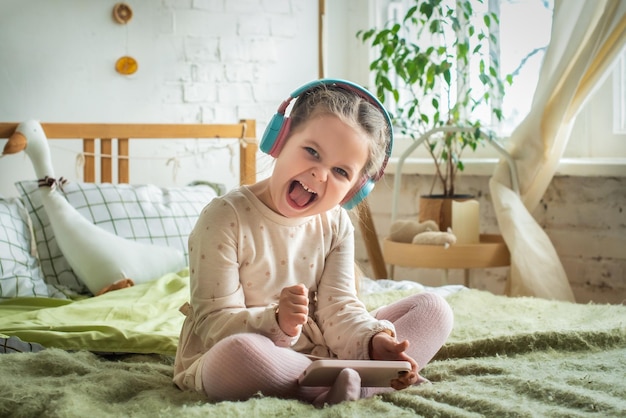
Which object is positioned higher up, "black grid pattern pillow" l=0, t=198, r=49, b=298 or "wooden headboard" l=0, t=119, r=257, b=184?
"wooden headboard" l=0, t=119, r=257, b=184

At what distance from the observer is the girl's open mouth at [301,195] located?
1.26 m

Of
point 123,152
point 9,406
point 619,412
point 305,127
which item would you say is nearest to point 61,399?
point 9,406

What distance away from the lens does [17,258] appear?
84.0 inches

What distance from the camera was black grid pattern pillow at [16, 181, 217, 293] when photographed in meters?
2.24

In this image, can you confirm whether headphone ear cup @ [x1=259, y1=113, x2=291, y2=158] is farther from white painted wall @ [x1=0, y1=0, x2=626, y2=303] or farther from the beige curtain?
white painted wall @ [x1=0, y1=0, x2=626, y2=303]

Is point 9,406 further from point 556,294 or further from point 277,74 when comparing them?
point 277,74

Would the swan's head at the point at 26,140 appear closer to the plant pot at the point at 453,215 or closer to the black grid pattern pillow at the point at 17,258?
the black grid pattern pillow at the point at 17,258

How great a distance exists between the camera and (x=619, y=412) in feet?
3.45

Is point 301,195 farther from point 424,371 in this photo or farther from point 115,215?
point 115,215

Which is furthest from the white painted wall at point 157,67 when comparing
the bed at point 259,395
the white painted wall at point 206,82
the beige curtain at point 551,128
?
the beige curtain at point 551,128

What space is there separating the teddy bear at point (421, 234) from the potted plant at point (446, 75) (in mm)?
123

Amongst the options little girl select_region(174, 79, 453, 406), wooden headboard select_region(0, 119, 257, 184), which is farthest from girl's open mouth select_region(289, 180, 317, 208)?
wooden headboard select_region(0, 119, 257, 184)

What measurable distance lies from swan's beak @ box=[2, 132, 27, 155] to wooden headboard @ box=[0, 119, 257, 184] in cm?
9

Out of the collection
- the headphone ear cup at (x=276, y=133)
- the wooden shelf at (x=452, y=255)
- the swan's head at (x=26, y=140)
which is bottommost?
the wooden shelf at (x=452, y=255)
